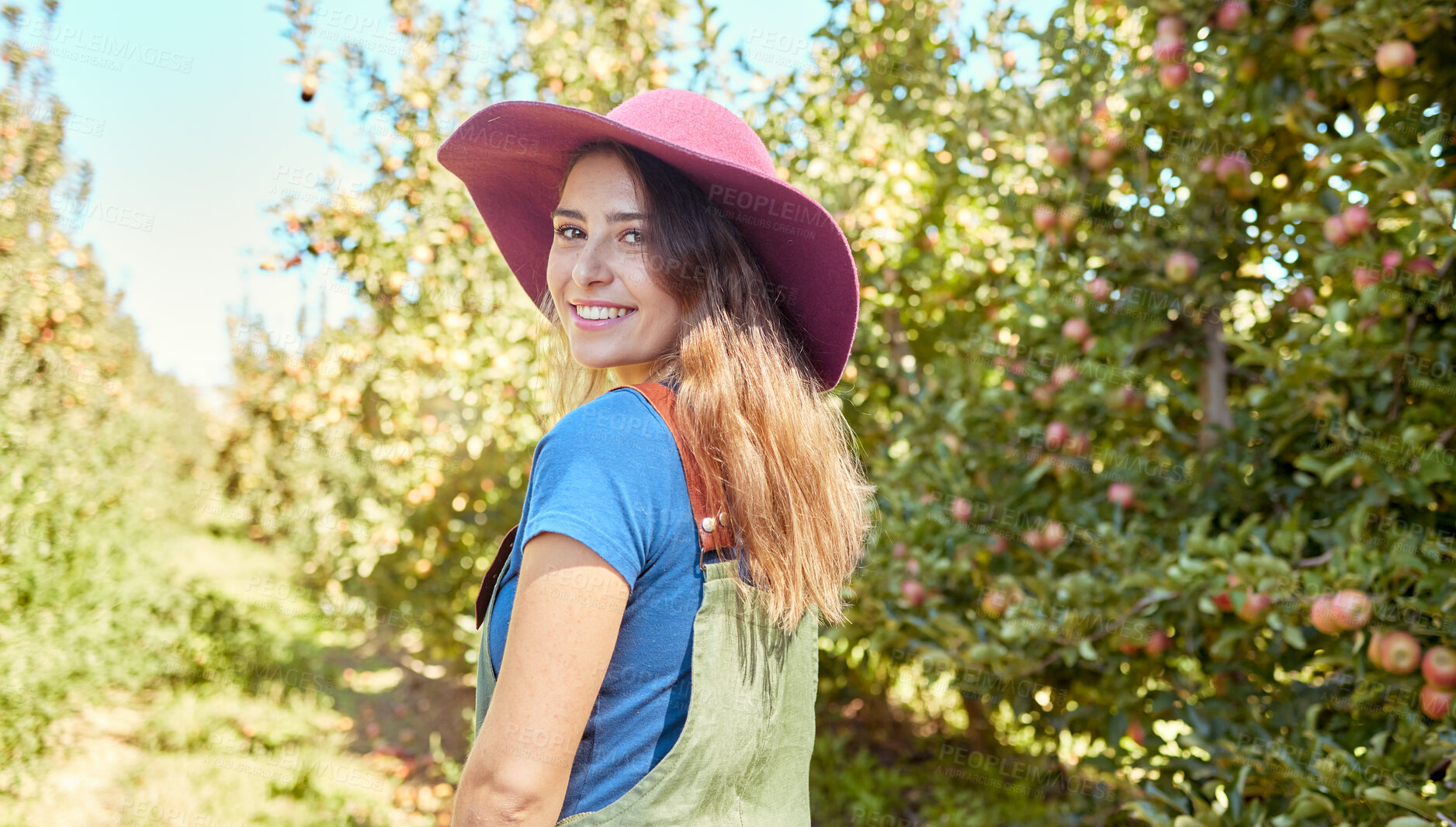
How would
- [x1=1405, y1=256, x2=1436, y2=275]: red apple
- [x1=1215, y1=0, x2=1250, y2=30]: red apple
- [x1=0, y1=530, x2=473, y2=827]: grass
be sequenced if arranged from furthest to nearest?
1. [x1=0, y1=530, x2=473, y2=827]: grass
2. [x1=1215, y1=0, x2=1250, y2=30]: red apple
3. [x1=1405, y1=256, x2=1436, y2=275]: red apple

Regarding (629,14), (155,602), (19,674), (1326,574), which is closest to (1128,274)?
(1326,574)

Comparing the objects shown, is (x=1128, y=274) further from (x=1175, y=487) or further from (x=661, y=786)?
(x=661, y=786)

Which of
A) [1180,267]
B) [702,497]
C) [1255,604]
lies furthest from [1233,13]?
[702,497]

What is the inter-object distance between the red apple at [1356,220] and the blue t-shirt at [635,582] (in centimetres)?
190

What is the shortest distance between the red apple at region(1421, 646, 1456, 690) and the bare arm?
1727 mm

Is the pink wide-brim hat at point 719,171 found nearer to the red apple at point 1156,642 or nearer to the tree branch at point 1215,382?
the red apple at point 1156,642

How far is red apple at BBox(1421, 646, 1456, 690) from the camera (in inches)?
67.9

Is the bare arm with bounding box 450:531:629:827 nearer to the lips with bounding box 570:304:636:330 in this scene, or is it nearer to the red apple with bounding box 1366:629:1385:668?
the lips with bounding box 570:304:636:330

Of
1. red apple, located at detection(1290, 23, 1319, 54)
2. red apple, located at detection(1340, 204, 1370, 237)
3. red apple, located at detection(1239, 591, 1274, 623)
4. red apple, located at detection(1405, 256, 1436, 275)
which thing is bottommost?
red apple, located at detection(1239, 591, 1274, 623)

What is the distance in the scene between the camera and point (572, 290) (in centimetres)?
119

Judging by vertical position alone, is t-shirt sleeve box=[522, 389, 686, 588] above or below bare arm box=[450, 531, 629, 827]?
above

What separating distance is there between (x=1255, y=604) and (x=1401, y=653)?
0.85ft

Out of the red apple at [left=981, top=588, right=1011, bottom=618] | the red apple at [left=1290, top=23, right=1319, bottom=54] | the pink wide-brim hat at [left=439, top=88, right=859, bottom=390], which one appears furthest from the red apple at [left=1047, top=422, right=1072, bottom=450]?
the pink wide-brim hat at [left=439, top=88, right=859, bottom=390]

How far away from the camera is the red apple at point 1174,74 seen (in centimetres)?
251
